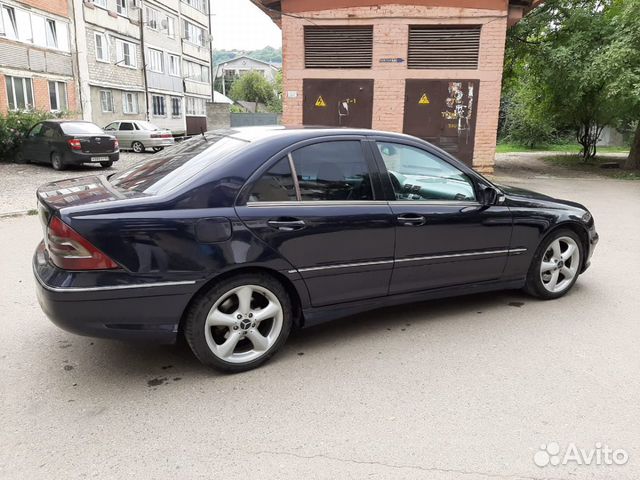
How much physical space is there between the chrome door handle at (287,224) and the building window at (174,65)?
4189 cm

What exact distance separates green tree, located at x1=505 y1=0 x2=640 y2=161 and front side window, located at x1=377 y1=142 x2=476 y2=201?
1137 cm

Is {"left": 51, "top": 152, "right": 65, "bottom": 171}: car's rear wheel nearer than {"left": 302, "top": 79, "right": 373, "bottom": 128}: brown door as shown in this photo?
No

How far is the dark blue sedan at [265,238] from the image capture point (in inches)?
119

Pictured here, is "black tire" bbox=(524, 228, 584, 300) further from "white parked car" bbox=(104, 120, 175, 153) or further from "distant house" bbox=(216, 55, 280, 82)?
"distant house" bbox=(216, 55, 280, 82)

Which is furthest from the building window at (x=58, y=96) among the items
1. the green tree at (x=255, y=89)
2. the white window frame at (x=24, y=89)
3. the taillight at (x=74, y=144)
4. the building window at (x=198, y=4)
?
the green tree at (x=255, y=89)

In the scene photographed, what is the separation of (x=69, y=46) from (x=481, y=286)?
100 ft

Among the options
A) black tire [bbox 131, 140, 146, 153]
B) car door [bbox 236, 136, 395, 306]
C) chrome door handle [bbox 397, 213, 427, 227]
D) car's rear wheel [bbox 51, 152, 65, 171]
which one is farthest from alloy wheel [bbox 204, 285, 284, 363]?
black tire [bbox 131, 140, 146, 153]

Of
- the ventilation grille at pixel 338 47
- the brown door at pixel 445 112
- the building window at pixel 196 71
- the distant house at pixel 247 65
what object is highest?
the distant house at pixel 247 65

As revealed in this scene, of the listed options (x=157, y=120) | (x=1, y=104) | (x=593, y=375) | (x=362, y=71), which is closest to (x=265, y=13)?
(x=362, y=71)

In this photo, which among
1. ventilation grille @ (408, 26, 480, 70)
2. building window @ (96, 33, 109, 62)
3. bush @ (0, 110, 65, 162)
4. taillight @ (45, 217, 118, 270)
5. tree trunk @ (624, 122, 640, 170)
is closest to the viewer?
taillight @ (45, 217, 118, 270)

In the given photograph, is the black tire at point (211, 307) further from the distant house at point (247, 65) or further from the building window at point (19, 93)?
the distant house at point (247, 65)

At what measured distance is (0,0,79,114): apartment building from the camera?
965 inches

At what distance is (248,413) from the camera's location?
9.79ft

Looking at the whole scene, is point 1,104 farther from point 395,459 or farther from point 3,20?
point 395,459
